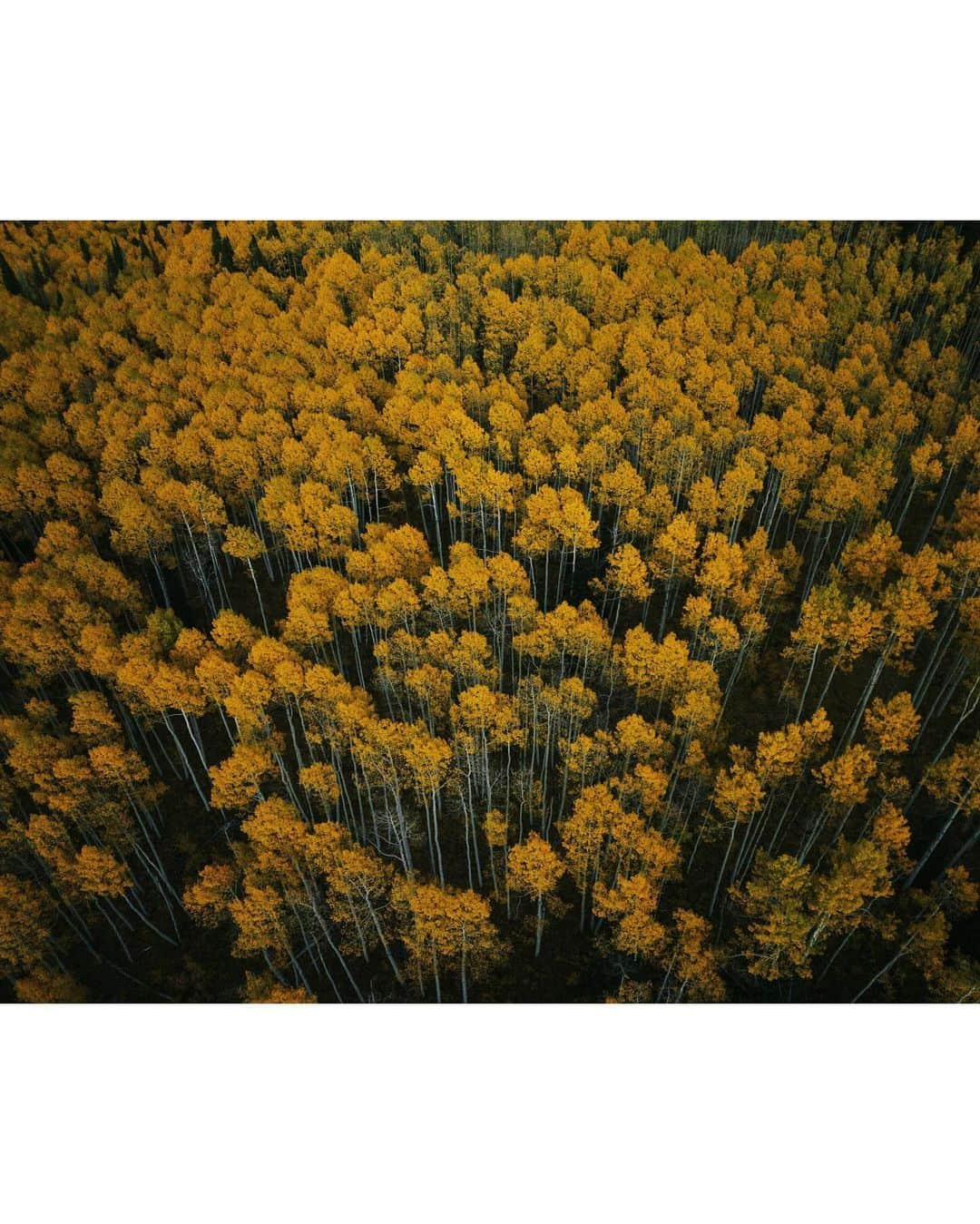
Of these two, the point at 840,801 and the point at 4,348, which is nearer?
the point at 840,801

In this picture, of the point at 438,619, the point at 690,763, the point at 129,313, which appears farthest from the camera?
the point at 129,313

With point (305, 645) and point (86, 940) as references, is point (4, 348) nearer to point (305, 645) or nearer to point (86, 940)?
point (305, 645)

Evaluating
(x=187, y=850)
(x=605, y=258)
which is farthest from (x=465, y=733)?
(x=605, y=258)

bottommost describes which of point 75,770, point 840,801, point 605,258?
point 840,801

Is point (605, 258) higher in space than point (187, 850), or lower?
higher

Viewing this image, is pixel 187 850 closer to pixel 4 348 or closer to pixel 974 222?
pixel 4 348

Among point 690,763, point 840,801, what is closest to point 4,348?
point 690,763

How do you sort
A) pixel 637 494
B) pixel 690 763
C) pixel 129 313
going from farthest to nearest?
1. pixel 129 313
2. pixel 637 494
3. pixel 690 763
